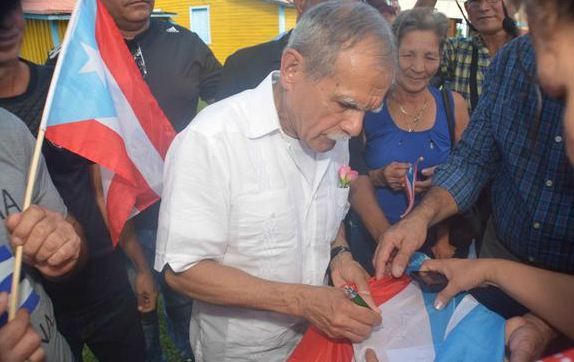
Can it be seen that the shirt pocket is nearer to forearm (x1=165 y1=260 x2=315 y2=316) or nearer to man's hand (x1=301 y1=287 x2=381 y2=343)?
forearm (x1=165 y1=260 x2=315 y2=316)

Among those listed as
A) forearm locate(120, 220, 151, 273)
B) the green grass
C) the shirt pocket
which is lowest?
the green grass

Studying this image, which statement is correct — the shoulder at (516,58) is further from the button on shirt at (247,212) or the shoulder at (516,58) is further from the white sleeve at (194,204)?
the white sleeve at (194,204)

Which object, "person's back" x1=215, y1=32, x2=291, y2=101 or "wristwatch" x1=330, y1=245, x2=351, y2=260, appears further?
"person's back" x1=215, y1=32, x2=291, y2=101

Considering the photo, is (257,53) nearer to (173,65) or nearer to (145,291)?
(173,65)

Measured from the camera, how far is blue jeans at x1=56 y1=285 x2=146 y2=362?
2.43 meters

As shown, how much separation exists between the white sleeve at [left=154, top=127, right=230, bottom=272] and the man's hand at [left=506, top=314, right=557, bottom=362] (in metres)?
1.05

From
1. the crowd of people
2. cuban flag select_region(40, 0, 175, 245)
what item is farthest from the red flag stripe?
the crowd of people

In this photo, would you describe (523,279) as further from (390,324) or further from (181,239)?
(181,239)

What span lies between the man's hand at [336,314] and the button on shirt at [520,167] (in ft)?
2.69

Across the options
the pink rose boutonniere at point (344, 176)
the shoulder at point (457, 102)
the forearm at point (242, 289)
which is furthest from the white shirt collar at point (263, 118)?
the shoulder at point (457, 102)

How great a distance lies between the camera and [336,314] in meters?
1.60

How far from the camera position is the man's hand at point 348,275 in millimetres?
1897

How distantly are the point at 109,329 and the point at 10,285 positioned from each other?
3.83 feet

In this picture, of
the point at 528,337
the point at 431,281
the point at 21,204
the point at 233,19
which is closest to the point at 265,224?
the point at 431,281
